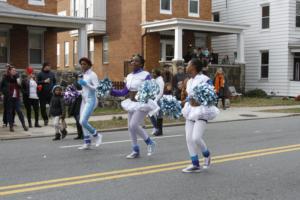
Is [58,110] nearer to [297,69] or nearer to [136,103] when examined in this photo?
[136,103]

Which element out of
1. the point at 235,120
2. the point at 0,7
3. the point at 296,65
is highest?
the point at 0,7

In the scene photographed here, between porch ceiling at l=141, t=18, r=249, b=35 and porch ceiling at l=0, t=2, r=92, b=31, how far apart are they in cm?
499

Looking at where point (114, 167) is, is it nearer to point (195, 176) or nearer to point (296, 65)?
point (195, 176)

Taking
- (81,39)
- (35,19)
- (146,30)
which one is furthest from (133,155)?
(146,30)

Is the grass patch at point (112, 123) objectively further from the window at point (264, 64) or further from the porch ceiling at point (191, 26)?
the window at point (264, 64)

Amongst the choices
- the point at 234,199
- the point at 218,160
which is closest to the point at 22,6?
the point at 218,160

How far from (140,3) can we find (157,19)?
1385mm

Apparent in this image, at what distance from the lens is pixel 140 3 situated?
101 feet

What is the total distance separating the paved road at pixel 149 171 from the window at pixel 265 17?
22.2m

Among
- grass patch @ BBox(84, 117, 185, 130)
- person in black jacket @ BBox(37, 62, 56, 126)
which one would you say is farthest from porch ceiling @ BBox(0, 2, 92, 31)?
grass patch @ BBox(84, 117, 185, 130)

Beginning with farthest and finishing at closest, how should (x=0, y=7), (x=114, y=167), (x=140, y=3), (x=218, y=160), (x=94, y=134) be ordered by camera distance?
(x=140, y=3), (x=0, y=7), (x=94, y=134), (x=218, y=160), (x=114, y=167)

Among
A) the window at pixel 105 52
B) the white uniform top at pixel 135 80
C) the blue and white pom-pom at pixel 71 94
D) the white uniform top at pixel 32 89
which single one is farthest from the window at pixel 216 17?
the white uniform top at pixel 135 80

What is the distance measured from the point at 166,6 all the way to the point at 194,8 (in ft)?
7.28

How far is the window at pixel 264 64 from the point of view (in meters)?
34.1
